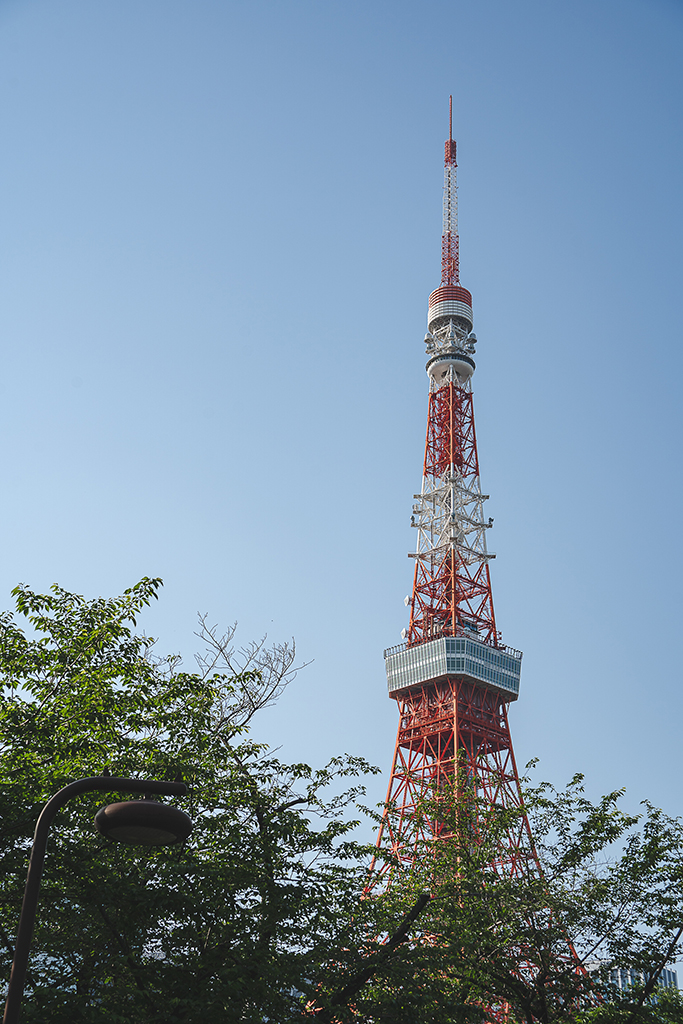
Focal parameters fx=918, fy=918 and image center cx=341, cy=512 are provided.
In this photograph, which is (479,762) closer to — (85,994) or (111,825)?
(85,994)

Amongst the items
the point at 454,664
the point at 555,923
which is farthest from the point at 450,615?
the point at 555,923

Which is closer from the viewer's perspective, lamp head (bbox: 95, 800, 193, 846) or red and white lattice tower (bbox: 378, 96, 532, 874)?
lamp head (bbox: 95, 800, 193, 846)

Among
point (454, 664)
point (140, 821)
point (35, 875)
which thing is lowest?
point (35, 875)

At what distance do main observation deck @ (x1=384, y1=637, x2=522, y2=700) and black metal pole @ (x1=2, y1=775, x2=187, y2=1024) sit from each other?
Result: 2021 inches

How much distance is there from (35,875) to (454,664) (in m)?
51.7

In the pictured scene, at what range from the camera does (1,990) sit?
13.2 m

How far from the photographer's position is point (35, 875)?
7117 millimetres

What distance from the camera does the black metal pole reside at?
6.89 metres

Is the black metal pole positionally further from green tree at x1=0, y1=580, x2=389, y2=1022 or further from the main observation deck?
the main observation deck

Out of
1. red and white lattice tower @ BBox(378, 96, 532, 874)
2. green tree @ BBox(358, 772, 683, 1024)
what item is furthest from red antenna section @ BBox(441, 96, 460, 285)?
green tree @ BBox(358, 772, 683, 1024)

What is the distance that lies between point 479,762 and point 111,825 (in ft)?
171

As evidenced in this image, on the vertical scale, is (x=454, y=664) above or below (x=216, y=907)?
above

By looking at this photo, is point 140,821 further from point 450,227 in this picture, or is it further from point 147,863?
point 450,227

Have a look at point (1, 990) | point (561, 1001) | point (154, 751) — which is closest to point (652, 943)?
point (561, 1001)
